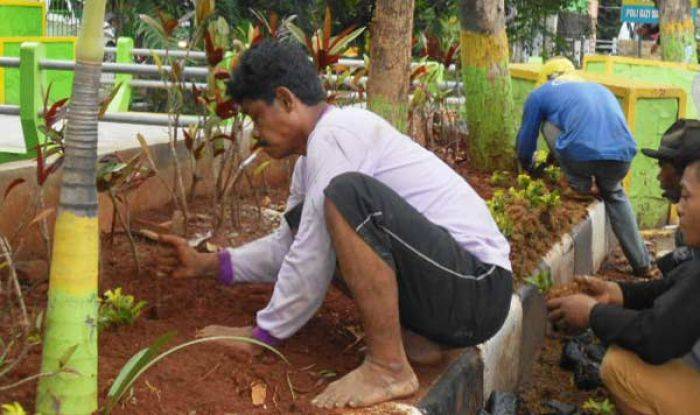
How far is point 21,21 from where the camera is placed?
47.1 feet

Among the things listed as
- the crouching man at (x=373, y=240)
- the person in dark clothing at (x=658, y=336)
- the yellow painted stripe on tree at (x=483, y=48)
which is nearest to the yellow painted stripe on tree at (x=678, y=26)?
the yellow painted stripe on tree at (x=483, y=48)

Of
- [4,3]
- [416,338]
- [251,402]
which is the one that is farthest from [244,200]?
[4,3]

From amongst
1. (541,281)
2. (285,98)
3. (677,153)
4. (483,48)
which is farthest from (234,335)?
(483,48)

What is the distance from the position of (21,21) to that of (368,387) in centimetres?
1165

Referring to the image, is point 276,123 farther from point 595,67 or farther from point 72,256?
point 595,67

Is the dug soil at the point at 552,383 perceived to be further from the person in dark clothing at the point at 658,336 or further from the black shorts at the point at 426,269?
the black shorts at the point at 426,269

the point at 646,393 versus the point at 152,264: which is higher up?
the point at 152,264

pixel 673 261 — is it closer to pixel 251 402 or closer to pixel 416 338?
pixel 416 338

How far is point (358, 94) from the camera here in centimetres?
811

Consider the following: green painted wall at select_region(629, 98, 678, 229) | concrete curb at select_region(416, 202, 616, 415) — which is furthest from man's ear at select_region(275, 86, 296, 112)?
green painted wall at select_region(629, 98, 678, 229)

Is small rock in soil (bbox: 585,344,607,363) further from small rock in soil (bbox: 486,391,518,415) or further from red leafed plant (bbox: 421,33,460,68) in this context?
red leafed plant (bbox: 421,33,460,68)

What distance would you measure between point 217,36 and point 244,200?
1.60m

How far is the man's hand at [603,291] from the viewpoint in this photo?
16.2ft

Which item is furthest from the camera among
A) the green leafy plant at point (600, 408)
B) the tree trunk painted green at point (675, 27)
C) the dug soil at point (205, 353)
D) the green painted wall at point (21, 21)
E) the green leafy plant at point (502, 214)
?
the tree trunk painted green at point (675, 27)
